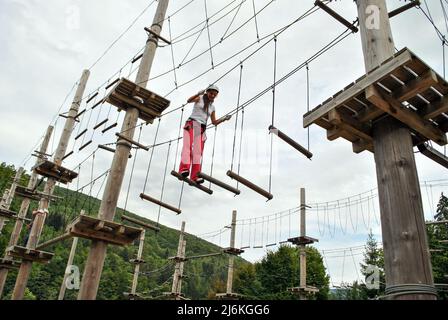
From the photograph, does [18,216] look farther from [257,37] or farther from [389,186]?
[389,186]

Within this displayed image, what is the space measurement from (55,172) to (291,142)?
7822 millimetres

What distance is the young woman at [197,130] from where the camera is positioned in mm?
5398

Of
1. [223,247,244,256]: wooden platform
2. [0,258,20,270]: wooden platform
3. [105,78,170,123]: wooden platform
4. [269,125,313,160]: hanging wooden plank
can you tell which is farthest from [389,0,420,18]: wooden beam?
[0,258,20,270]: wooden platform

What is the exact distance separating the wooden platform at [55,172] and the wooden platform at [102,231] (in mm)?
4522

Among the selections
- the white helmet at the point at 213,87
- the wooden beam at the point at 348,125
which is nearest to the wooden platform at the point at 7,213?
the white helmet at the point at 213,87

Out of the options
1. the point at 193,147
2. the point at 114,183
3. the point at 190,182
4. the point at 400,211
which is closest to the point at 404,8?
the point at 400,211

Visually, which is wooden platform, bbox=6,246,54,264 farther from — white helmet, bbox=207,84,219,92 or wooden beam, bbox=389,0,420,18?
wooden beam, bbox=389,0,420,18

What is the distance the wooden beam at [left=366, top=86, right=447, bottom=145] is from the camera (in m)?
2.89

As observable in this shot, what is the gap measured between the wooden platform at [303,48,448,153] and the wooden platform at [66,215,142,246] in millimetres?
3786

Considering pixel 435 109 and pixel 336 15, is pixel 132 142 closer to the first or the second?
pixel 336 15

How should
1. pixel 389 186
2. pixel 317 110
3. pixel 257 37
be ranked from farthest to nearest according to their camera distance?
pixel 257 37, pixel 317 110, pixel 389 186
